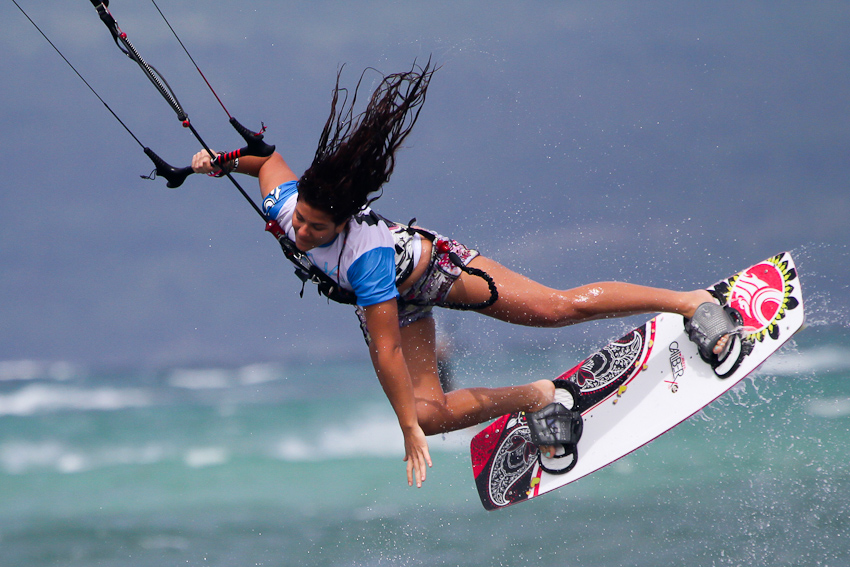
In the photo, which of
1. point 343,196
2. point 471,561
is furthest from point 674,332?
point 471,561

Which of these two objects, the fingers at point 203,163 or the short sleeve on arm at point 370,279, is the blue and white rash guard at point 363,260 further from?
the fingers at point 203,163

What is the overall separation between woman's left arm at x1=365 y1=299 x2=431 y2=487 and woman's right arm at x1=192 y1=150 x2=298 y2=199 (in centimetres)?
88

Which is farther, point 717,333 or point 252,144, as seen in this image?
point 717,333

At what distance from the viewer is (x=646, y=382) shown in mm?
5246

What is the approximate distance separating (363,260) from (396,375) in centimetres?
55

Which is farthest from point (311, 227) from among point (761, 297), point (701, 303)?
point (761, 297)

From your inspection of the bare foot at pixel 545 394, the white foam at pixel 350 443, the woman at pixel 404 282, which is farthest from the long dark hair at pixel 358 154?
the white foam at pixel 350 443

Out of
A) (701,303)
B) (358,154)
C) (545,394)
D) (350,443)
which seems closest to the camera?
(358,154)

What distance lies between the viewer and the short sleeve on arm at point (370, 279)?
3.50 meters

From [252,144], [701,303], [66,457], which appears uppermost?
[66,457]

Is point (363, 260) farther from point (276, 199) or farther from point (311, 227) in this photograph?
point (276, 199)

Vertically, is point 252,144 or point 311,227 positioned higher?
point 252,144

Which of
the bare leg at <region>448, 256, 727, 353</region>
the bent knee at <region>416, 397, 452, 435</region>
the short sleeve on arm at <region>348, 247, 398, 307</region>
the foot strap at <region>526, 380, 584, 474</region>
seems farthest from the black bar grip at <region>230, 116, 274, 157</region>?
the foot strap at <region>526, 380, 584, 474</region>

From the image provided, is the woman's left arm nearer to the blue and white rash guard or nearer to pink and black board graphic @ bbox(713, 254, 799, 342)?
the blue and white rash guard
